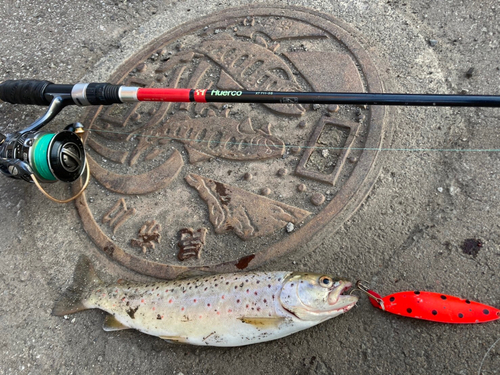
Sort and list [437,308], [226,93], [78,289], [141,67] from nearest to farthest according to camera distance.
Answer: [437,308]
[226,93]
[78,289]
[141,67]

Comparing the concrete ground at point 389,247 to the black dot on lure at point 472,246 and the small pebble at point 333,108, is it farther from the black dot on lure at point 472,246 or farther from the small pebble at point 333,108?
the small pebble at point 333,108

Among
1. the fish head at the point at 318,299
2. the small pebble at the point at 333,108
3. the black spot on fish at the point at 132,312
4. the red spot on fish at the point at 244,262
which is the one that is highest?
the small pebble at the point at 333,108

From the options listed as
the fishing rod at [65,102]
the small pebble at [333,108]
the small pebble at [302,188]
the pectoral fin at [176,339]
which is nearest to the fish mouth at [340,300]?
the small pebble at [302,188]

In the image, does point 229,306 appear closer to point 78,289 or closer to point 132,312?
point 132,312

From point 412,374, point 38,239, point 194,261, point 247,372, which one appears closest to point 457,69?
point 412,374

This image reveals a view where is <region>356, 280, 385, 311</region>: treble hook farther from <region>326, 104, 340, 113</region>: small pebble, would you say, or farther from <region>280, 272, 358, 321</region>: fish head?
<region>326, 104, 340, 113</region>: small pebble

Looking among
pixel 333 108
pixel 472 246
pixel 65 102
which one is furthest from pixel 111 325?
pixel 472 246

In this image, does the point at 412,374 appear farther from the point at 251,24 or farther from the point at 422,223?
the point at 251,24
